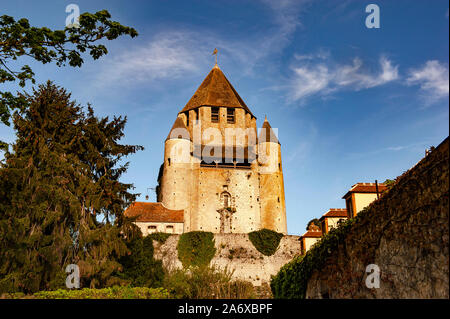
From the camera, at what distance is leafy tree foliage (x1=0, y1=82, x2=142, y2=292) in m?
17.9

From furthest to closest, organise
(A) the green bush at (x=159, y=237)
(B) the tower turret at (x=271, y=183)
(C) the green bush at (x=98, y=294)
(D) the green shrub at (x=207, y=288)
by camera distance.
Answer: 1. (B) the tower turret at (x=271, y=183)
2. (A) the green bush at (x=159, y=237)
3. (D) the green shrub at (x=207, y=288)
4. (C) the green bush at (x=98, y=294)

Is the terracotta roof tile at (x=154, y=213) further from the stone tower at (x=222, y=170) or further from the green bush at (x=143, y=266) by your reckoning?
the green bush at (x=143, y=266)

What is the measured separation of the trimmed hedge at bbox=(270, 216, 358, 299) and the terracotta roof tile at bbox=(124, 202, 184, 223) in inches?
690

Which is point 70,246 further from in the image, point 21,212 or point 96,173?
point 96,173

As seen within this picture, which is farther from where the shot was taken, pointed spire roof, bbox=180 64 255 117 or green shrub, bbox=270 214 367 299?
pointed spire roof, bbox=180 64 255 117

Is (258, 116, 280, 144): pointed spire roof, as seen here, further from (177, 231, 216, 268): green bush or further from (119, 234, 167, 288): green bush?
(119, 234, 167, 288): green bush

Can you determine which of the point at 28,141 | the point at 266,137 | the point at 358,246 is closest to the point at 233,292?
the point at 358,246

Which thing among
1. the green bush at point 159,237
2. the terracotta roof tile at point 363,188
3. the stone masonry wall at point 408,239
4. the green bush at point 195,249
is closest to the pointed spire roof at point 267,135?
the green bush at point 195,249

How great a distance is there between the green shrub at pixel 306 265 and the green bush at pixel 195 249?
410 inches

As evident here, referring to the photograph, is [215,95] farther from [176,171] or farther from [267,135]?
[176,171]

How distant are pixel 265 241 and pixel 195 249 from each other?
19.2 feet

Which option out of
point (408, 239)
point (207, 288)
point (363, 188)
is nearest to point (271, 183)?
point (207, 288)

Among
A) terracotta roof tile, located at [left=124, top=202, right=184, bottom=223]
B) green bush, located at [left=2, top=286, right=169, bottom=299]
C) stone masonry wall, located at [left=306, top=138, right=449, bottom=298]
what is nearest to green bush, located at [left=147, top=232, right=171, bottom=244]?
terracotta roof tile, located at [left=124, top=202, right=184, bottom=223]

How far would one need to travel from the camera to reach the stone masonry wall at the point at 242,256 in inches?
1265
